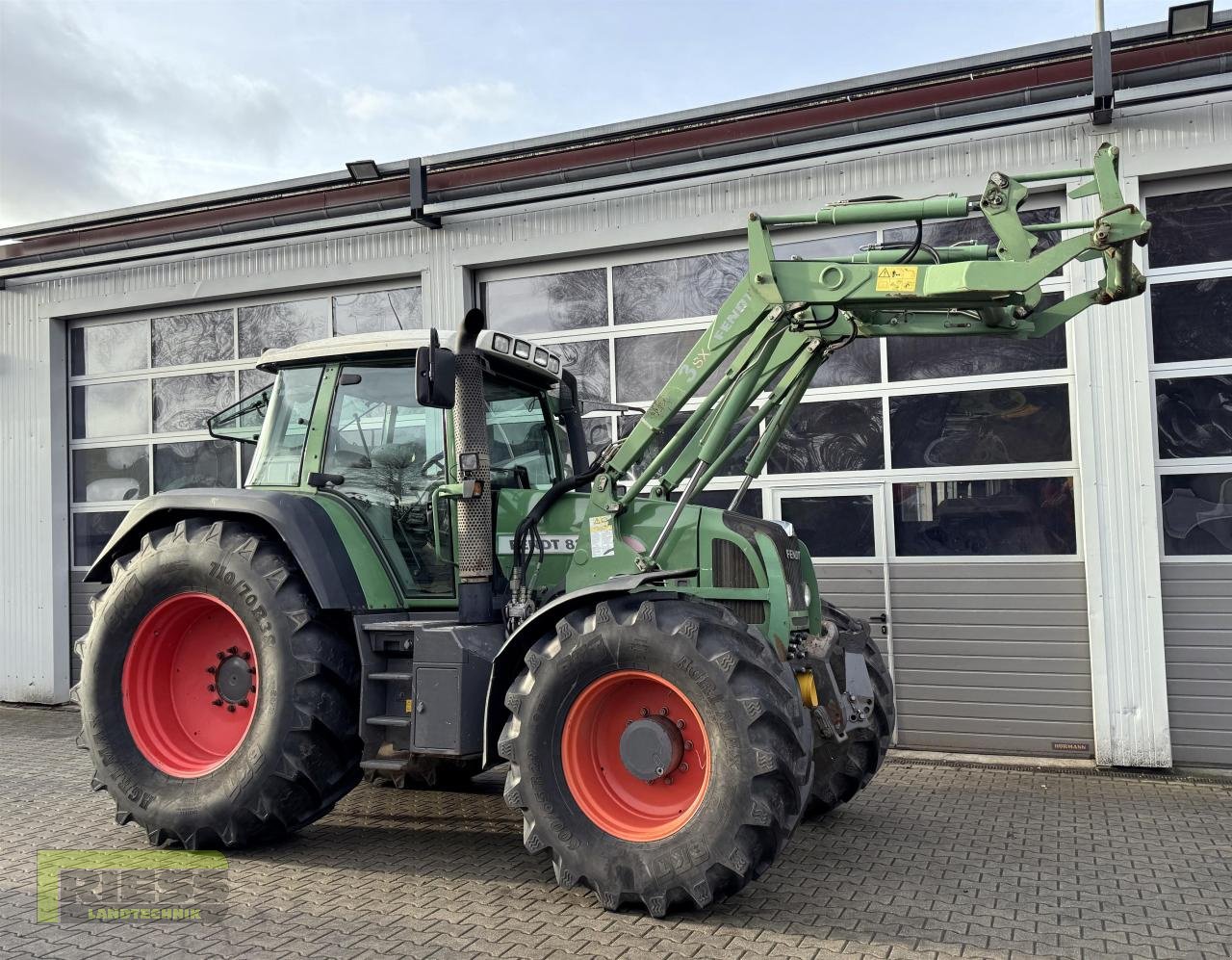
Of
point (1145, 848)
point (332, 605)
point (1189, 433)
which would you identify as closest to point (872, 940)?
point (1145, 848)

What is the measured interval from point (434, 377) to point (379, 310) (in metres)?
5.72

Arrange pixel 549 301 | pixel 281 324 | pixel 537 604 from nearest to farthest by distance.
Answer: pixel 537 604 → pixel 549 301 → pixel 281 324

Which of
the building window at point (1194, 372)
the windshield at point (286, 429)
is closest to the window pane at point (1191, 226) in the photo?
the building window at point (1194, 372)

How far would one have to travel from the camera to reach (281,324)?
1096 centimetres

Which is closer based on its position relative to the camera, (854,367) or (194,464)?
(854,367)

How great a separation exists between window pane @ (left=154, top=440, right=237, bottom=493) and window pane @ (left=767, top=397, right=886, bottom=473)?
5880 mm

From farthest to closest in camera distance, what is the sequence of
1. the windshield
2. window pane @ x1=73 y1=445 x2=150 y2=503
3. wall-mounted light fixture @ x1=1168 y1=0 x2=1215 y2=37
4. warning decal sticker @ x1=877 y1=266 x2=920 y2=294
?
window pane @ x1=73 y1=445 x2=150 y2=503, wall-mounted light fixture @ x1=1168 y1=0 x2=1215 y2=37, the windshield, warning decal sticker @ x1=877 y1=266 x2=920 y2=294

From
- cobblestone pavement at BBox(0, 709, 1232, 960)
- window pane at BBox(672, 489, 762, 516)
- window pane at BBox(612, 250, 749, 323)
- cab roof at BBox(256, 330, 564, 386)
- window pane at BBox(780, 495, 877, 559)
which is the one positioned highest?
window pane at BBox(612, 250, 749, 323)

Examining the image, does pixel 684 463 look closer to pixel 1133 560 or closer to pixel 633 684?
pixel 633 684

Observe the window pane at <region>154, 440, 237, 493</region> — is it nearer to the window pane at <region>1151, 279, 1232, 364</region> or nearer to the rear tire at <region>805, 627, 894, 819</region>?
the rear tire at <region>805, 627, 894, 819</region>

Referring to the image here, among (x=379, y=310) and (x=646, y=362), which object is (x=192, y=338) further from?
(x=646, y=362)

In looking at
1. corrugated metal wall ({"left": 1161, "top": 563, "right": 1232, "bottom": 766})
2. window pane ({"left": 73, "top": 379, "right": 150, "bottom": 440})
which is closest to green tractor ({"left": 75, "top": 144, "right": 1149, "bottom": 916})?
corrugated metal wall ({"left": 1161, "top": 563, "right": 1232, "bottom": 766})

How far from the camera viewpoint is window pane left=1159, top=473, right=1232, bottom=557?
7668 millimetres

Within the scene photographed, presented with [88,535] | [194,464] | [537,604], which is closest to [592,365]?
[537,604]
